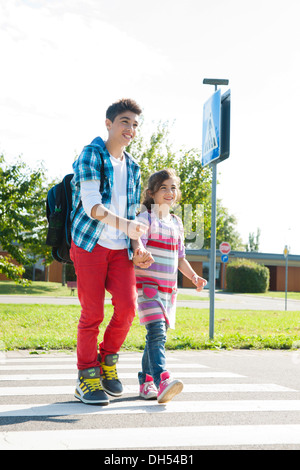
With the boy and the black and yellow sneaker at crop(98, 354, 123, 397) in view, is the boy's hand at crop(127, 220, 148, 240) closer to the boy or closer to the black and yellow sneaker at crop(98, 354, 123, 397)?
the boy

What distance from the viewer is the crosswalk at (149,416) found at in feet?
8.93

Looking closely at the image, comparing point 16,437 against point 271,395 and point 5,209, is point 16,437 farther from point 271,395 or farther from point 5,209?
point 5,209

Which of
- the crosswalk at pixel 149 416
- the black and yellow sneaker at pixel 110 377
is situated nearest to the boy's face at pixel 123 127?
the black and yellow sneaker at pixel 110 377

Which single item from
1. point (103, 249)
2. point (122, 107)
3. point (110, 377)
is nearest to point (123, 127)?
point (122, 107)

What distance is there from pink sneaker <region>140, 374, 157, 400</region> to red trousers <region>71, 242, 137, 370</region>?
382mm

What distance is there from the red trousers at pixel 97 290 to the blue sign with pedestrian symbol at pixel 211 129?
4.29 m

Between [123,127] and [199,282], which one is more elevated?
[123,127]

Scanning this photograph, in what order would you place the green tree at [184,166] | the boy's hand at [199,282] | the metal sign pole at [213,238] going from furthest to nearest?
the green tree at [184,166], the metal sign pole at [213,238], the boy's hand at [199,282]

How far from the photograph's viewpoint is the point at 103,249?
370 cm

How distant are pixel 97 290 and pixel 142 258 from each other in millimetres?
385

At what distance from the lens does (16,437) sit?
108 inches

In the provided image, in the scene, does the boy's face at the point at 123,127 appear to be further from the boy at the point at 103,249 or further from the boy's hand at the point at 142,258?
the boy's hand at the point at 142,258

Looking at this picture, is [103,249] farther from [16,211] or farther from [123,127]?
[16,211]
